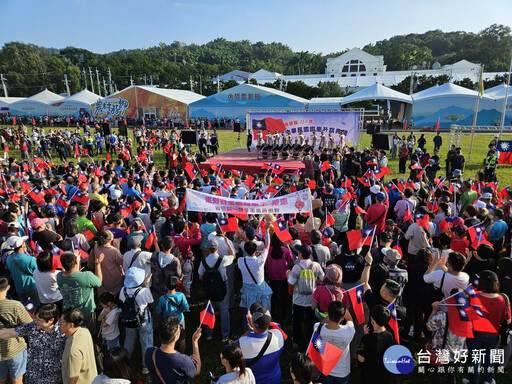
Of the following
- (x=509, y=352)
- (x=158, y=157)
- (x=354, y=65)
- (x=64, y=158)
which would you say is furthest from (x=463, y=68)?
(x=509, y=352)

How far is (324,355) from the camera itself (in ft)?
9.36

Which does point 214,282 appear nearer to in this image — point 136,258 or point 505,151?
point 136,258

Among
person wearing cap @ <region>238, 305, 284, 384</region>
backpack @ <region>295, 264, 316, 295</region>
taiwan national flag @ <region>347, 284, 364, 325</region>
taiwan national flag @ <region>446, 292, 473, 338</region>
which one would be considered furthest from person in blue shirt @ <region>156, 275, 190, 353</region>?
taiwan national flag @ <region>446, 292, 473, 338</region>

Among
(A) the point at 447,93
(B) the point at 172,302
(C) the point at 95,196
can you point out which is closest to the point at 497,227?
(B) the point at 172,302

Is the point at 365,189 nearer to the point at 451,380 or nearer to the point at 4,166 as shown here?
the point at 451,380

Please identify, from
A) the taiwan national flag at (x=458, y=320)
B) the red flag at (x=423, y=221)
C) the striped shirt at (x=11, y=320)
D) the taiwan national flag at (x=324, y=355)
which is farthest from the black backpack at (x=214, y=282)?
the red flag at (x=423, y=221)

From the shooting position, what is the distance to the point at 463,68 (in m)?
69.9

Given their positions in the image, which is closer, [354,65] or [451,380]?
[451,380]

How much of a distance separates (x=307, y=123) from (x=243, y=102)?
60.0 feet

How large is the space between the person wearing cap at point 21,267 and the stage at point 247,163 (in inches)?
400

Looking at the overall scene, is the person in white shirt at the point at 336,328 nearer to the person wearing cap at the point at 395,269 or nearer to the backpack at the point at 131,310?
the person wearing cap at the point at 395,269

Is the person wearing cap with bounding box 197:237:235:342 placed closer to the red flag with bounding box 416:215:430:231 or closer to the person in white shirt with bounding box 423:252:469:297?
the person in white shirt with bounding box 423:252:469:297

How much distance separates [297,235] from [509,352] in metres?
2.98

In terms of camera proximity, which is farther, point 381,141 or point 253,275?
point 381,141
